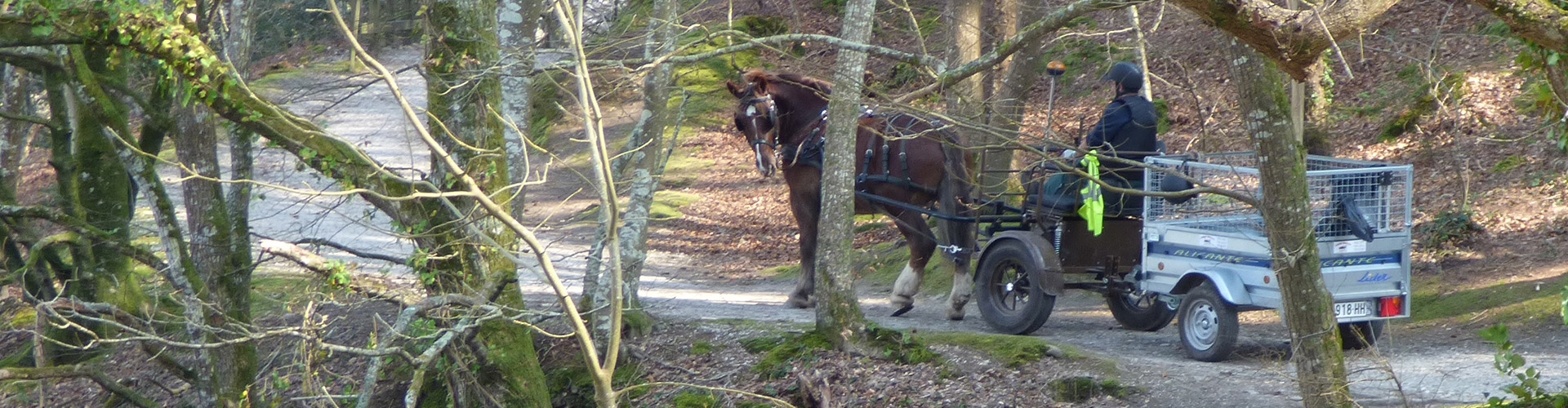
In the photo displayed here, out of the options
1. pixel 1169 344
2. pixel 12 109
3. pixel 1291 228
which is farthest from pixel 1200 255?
pixel 12 109

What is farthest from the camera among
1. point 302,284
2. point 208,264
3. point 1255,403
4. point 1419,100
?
point 1419,100

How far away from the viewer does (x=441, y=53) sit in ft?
20.6

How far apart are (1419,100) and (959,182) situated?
21.8 ft

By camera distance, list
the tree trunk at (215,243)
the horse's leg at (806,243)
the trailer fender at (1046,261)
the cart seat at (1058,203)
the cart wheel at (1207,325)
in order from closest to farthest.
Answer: the cart wheel at (1207,325) < the tree trunk at (215,243) < the trailer fender at (1046,261) < the cart seat at (1058,203) < the horse's leg at (806,243)

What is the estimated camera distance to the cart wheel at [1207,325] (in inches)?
272

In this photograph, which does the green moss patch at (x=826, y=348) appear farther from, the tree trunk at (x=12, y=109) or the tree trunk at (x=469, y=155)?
the tree trunk at (x=12, y=109)

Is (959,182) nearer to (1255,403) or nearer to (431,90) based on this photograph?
(1255,403)

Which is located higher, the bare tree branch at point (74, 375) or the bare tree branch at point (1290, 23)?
the bare tree branch at point (1290, 23)

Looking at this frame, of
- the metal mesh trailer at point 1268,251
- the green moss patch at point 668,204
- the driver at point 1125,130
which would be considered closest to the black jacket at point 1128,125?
the driver at point 1125,130

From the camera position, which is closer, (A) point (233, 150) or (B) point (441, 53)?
(B) point (441, 53)

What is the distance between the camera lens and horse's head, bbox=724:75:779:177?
9367mm

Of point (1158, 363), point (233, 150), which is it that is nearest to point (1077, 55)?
point (1158, 363)

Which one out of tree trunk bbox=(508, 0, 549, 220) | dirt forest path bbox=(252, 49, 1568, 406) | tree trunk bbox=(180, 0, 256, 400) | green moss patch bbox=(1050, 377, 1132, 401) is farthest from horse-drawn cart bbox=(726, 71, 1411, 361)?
tree trunk bbox=(180, 0, 256, 400)

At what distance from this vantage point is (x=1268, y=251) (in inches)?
251
